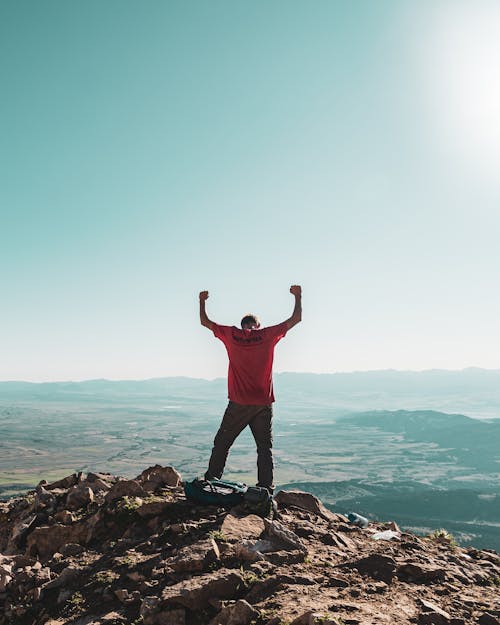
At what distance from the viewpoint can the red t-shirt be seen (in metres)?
9.02

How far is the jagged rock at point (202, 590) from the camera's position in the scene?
17.9 feet

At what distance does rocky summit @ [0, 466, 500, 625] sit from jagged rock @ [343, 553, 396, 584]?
0.05 ft

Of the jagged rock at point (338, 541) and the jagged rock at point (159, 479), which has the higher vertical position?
the jagged rock at point (159, 479)

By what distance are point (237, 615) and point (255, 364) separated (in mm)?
4653

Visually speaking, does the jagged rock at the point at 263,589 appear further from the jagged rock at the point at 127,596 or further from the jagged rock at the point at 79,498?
the jagged rock at the point at 79,498

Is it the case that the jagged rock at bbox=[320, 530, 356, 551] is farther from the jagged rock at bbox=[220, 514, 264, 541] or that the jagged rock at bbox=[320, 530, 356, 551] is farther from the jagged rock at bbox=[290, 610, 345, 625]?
the jagged rock at bbox=[290, 610, 345, 625]

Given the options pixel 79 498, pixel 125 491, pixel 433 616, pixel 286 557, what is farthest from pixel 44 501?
pixel 433 616

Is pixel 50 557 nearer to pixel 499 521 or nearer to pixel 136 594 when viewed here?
pixel 136 594

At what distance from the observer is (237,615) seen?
5.04 m

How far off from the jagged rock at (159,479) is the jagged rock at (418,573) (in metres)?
5.67

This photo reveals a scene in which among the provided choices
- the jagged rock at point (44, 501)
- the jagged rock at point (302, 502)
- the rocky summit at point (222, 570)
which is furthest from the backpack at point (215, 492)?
the jagged rock at point (44, 501)

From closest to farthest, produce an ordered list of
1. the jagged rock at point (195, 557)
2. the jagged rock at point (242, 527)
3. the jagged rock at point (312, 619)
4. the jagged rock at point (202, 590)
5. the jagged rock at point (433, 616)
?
the jagged rock at point (312, 619), the jagged rock at point (433, 616), the jagged rock at point (202, 590), the jagged rock at point (195, 557), the jagged rock at point (242, 527)

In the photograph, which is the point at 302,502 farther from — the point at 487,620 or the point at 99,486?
the point at 487,620

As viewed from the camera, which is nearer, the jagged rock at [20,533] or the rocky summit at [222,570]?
the rocky summit at [222,570]
